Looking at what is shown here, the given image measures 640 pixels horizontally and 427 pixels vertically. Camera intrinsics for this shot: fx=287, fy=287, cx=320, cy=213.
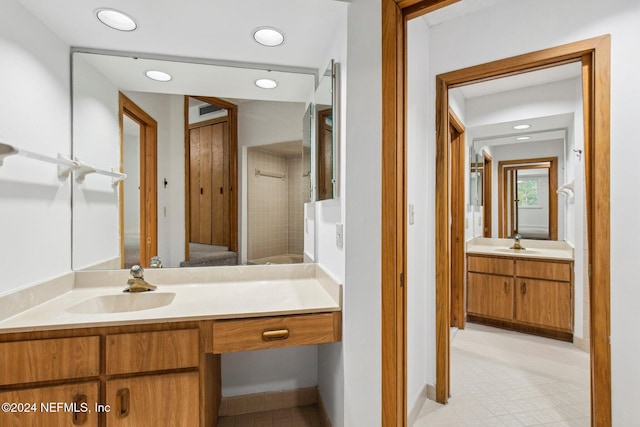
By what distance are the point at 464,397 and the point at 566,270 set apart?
4.36 ft

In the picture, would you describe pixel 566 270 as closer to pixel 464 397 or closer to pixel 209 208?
pixel 464 397

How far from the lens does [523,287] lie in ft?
8.44

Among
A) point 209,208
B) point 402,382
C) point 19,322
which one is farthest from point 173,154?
point 402,382

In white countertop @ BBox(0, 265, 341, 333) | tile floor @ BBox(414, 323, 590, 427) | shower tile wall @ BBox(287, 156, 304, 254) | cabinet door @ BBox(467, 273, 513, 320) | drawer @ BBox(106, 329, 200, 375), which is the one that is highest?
shower tile wall @ BBox(287, 156, 304, 254)

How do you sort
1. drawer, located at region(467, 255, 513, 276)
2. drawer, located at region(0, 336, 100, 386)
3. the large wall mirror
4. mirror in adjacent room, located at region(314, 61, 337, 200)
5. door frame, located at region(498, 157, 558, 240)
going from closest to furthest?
drawer, located at region(0, 336, 100, 386) → mirror in adjacent room, located at region(314, 61, 337, 200) → the large wall mirror → door frame, located at region(498, 157, 558, 240) → drawer, located at region(467, 255, 513, 276)

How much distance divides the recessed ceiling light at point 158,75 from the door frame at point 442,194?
1.28 meters

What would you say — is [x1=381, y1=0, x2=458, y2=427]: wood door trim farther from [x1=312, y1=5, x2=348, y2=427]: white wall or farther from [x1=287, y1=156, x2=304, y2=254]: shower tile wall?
[x1=287, y1=156, x2=304, y2=254]: shower tile wall

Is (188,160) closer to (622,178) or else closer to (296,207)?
(296,207)

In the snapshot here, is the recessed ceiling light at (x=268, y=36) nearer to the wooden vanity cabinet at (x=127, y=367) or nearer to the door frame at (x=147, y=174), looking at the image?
the door frame at (x=147, y=174)

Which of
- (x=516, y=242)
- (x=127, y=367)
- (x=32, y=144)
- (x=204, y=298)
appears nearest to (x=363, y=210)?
(x=204, y=298)

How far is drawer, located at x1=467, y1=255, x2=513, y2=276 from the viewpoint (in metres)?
2.64

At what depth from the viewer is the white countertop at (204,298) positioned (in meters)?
1.14

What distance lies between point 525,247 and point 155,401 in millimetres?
2874

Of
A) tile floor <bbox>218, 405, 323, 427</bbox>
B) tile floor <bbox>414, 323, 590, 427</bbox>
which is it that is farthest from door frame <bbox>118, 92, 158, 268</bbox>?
tile floor <bbox>414, 323, 590, 427</bbox>
